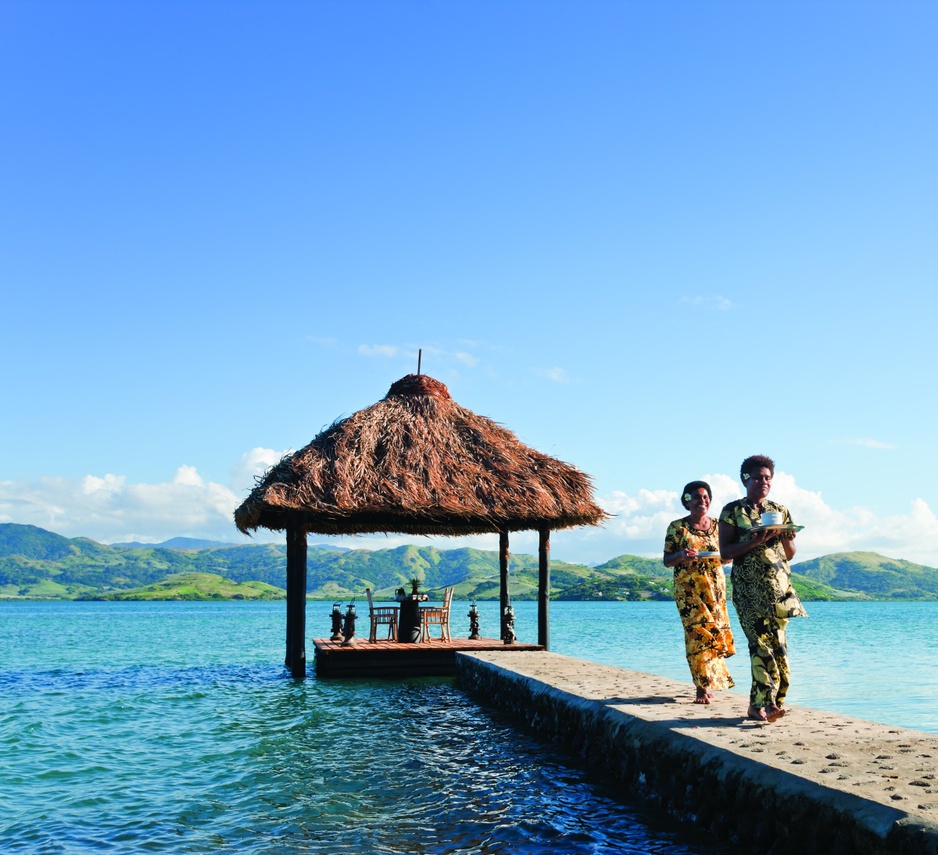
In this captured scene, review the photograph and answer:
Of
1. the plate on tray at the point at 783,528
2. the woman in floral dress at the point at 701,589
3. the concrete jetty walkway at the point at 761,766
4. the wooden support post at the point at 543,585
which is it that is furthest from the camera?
the wooden support post at the point at 543,585

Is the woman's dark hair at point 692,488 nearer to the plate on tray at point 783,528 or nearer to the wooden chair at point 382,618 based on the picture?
the plate on tray at point 783,528

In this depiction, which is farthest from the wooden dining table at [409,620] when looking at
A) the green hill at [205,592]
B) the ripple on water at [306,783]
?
the green hill at [205,592]

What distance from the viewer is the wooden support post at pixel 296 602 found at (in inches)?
644

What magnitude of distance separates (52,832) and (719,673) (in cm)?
605

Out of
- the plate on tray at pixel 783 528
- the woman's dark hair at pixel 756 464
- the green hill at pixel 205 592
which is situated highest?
the woman's dark hair at pixel 756 464

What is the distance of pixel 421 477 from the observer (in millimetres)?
16125

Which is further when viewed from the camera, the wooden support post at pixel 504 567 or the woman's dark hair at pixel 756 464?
the wooden support post at pixel 504 567

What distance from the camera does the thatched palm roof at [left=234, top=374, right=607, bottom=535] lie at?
15.5 metres

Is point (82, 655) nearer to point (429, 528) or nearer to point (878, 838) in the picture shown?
point (429, 528)

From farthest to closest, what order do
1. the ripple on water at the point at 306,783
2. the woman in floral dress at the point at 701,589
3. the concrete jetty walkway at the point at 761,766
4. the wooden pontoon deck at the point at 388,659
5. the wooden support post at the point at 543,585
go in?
1. the wooden support post at the point at 543,585
2. the wooden pontoon deck at the point at 388,659
3. the woman in floral dress at the point at 701,589
4. the ripple on water at the point at 306,783
5. the concrete jetty walkway at the point at 761,766

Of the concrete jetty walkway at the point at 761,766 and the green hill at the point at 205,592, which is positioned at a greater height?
the concrete jetty walkway at the point at 761,766

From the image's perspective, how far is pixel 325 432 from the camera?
17.3 meters

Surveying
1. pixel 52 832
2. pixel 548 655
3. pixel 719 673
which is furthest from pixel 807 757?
pixel 548 655

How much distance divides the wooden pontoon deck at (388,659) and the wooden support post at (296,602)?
1.11 ft
